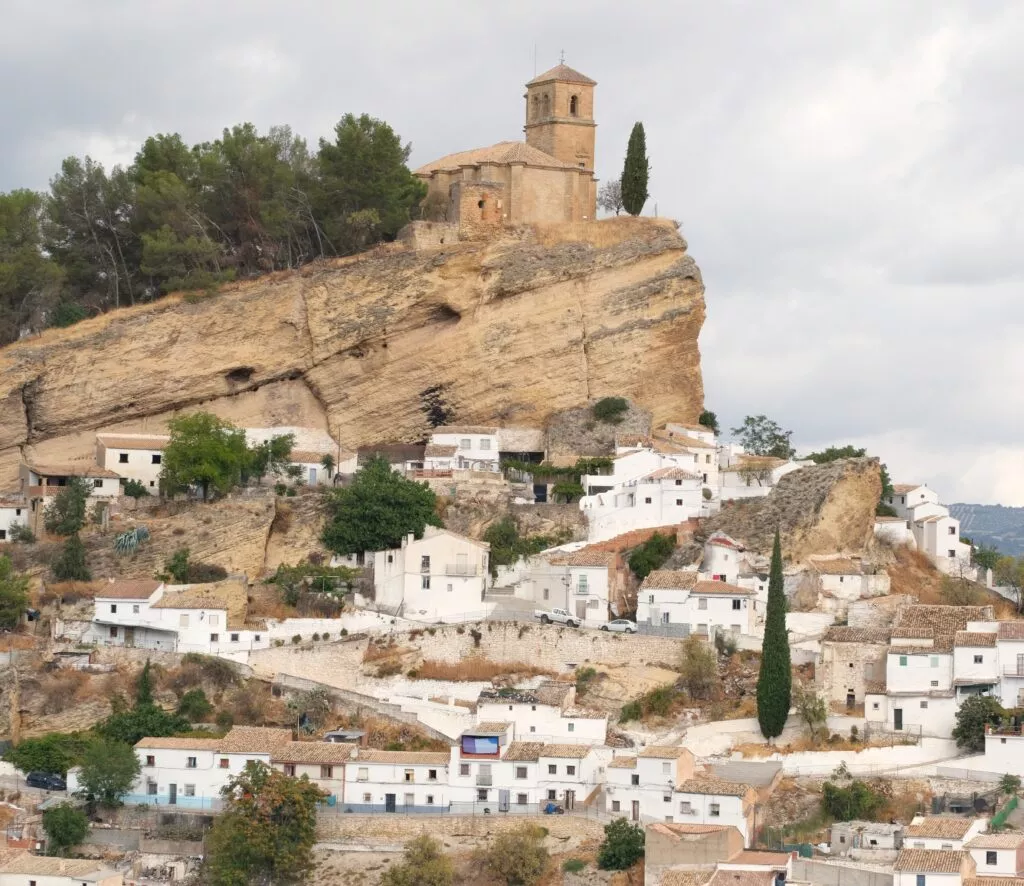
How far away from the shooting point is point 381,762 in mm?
54312

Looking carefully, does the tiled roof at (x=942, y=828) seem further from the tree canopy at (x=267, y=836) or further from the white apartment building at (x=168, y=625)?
the white apartment building at (x=168, y=625)

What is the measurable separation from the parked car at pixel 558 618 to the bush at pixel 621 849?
388 inches

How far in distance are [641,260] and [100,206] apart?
659 inches

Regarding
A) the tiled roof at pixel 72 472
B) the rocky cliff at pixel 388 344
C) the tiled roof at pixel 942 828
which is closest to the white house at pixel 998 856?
the tiled roof at pixel 942 828

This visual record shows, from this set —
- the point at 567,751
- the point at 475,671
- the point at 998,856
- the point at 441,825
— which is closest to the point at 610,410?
the point at 475,671

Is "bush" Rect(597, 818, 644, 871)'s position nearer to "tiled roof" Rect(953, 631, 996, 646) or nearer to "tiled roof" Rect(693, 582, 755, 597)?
"tiled roof" Rect(953, 631, 996, 646)

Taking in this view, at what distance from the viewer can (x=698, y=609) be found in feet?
196

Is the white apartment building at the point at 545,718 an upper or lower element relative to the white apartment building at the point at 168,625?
lower

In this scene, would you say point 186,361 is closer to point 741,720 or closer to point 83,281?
point 83,281

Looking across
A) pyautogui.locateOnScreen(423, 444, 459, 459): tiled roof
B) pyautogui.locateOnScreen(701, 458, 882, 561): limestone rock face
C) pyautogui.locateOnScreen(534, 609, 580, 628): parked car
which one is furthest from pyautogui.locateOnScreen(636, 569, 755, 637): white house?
pyautogui.locateOnScreen(423, 444, 459, 459): tiled roof

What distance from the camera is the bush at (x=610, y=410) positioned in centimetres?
7100

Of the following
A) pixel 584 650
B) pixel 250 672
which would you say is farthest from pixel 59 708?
pixel 584 650

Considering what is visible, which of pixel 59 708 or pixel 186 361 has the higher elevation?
pixel 186 361

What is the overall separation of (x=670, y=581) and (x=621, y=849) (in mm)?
10985
